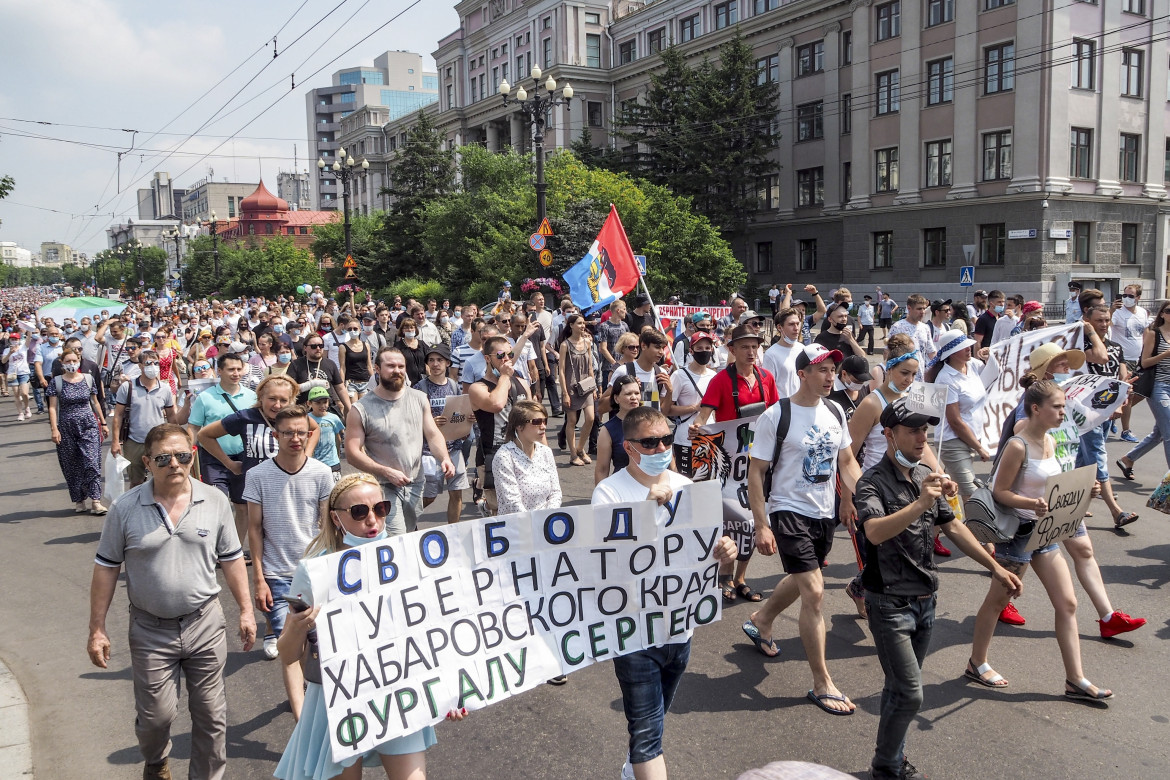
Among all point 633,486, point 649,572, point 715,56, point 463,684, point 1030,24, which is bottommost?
point 463,684

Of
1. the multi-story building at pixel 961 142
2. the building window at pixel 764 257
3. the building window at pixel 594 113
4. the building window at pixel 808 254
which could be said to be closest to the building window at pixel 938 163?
the multi-story building at pixel 961 142

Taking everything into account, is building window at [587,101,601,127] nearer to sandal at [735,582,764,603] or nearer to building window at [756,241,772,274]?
building window at [756,241,772,274]

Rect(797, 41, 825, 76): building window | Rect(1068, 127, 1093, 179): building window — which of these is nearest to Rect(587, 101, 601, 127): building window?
Rect(797, 41, 825, 76): building window

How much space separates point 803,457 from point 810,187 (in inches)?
1803

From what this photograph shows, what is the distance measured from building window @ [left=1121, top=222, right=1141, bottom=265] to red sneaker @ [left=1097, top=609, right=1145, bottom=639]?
3747 centimetres

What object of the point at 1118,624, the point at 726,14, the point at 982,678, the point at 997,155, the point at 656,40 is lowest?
the point at 982,678

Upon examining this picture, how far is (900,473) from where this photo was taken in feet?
13.8

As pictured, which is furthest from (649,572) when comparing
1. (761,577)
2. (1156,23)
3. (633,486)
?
(1156,23)

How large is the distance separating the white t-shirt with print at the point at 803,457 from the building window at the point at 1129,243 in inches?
1525

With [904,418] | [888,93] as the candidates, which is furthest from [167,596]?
[888,93]

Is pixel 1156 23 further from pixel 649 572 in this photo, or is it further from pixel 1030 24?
pixel 649 572

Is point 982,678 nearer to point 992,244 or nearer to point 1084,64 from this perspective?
point 992,244

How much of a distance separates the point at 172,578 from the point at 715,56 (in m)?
53.0

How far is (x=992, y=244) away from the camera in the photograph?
37.5 meters
